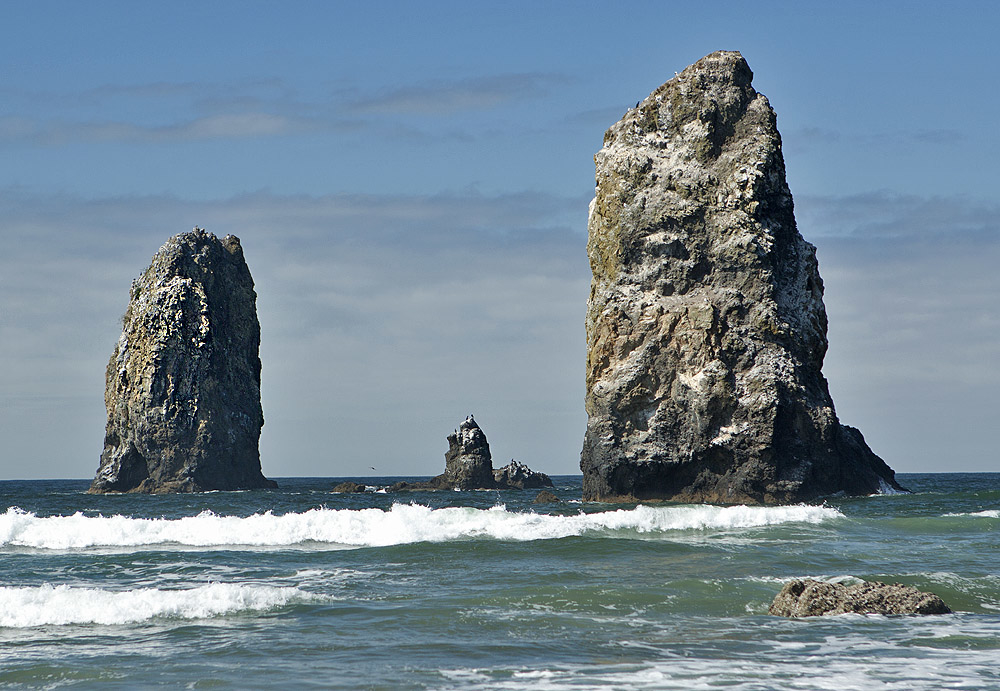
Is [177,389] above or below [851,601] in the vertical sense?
above

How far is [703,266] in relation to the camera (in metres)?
43.7

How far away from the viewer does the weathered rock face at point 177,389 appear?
76375 millimetres

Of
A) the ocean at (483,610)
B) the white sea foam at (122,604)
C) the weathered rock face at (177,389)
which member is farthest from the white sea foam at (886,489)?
the weathered rock face at (177,389)

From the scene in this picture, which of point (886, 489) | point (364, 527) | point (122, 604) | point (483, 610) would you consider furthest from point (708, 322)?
point (122, 604)

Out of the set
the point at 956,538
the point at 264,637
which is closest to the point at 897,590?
the point at 264,637

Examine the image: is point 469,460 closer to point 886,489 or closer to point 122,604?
point 886,489

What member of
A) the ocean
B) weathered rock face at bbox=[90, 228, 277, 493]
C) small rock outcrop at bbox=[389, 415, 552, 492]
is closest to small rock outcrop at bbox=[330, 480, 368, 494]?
small rock outcrop at bbox=[389, 415, 552, 492]

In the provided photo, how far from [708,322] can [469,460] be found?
3150cm

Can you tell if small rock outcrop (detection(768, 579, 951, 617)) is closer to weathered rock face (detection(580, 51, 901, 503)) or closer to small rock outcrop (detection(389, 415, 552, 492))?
weathered rock face (detection(580, 51, 901, 503))

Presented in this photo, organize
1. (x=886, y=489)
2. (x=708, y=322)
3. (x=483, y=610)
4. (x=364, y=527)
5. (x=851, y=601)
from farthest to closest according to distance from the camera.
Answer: (x=886, y=489), (x=708, y=322), (x=364, y=527), (x=483, y=610), (x=851, y=601)

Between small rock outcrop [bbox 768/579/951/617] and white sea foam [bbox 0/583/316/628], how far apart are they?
731cm

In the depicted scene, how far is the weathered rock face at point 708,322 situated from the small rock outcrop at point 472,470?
25740 millimetres

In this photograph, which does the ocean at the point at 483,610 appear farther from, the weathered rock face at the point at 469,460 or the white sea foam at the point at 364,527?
the weathered rock face at the point at 469,460

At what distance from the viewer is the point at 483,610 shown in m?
15.4
